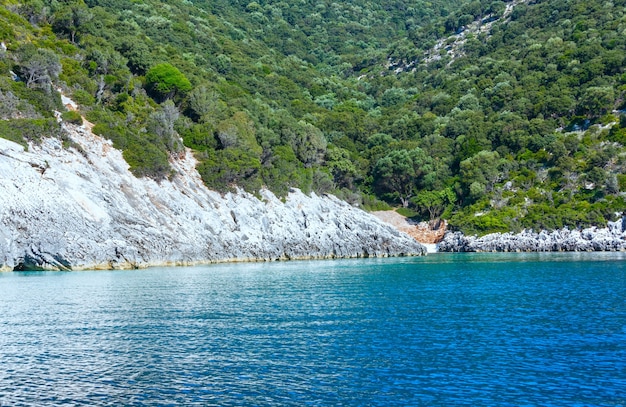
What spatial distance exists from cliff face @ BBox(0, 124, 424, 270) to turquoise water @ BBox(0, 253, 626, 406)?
859cm

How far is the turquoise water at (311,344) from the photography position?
1469cm

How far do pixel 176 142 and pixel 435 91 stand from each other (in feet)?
278

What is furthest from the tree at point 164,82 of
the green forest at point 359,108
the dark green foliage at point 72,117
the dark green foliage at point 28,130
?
the dark green foliage at point 28,130

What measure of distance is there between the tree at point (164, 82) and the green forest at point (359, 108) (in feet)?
0.63

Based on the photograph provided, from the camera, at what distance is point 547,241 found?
79.2 meters

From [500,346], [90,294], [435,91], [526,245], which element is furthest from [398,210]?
[500,346]

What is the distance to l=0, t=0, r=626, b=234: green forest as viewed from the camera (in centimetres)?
6562

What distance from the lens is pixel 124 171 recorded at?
5650 cm

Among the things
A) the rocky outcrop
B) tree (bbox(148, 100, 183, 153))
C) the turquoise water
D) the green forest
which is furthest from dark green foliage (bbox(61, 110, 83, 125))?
the rocky outcrop

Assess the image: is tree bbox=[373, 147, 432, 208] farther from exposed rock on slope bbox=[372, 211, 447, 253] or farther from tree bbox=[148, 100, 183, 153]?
tree bbox=[148, 100, 183, 153]

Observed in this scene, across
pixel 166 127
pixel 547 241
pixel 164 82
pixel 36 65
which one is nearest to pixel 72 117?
pixel 36 65

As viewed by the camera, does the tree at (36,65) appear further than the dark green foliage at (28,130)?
Yes

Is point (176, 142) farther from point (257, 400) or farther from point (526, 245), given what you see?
point (257, 400)

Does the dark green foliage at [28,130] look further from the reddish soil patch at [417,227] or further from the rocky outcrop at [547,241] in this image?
the reddish soil patch at [417,227]
